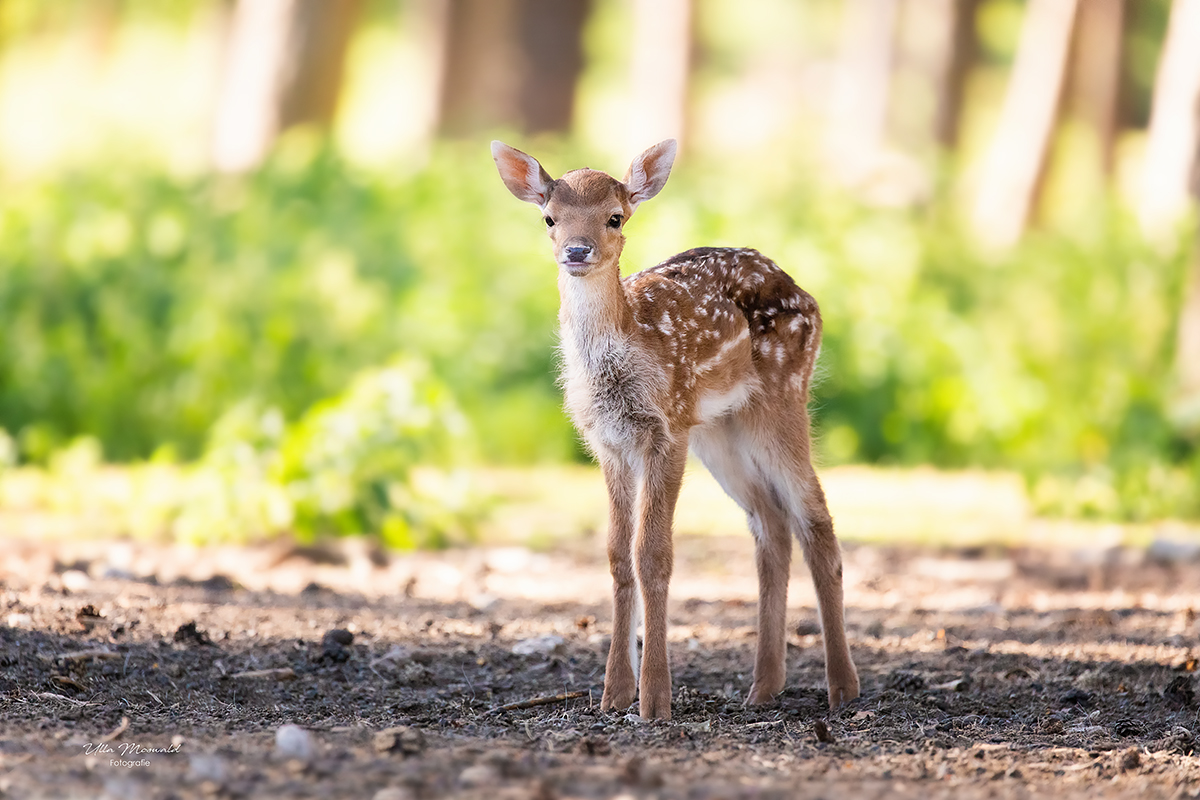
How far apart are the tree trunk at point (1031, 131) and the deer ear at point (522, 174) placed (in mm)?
16756

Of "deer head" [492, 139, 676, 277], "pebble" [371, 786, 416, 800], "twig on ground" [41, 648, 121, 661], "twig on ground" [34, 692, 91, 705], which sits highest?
"deer head" [492, 139, 676, 277]

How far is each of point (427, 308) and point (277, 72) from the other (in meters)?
5.13

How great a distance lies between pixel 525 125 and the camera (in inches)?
909

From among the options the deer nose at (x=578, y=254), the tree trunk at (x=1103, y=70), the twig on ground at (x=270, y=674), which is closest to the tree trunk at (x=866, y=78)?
the tree trunk at (x=1103, y=70)

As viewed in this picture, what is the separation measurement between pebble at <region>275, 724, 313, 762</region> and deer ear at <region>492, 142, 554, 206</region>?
2.46 metres

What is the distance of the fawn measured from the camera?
5.48m

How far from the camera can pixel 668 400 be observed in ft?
18.3

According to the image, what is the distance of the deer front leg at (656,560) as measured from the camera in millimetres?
5258

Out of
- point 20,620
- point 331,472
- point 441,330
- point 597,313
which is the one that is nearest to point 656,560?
point 597,313

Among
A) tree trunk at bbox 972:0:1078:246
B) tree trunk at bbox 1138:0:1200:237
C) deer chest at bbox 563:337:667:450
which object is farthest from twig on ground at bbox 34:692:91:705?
tree trunk at bbox 972:0:1078:246

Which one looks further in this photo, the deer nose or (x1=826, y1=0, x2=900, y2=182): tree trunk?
(x1=826, y1=0, x2=900, y2=182): tree trunk

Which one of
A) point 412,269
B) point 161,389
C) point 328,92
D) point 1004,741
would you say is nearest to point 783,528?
point 1004,741

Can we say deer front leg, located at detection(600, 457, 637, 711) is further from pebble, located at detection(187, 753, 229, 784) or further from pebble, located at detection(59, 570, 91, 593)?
pebble, located at detection(59, 570, 91, 593)

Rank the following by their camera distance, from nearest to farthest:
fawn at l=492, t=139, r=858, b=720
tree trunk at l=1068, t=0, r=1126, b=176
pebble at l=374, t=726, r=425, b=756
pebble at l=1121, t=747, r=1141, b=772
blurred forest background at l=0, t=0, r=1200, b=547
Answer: pebble at l=374, t=726, r=425, b=756
pebble at l=1121, t=747, r=1141, b=772
fawn at l=492, t=139, r=858, b=720
blurred forest background at l=0, t=0, r=1200, b=547
tree trunk at l=1068, t=0, r=1126, b=176
